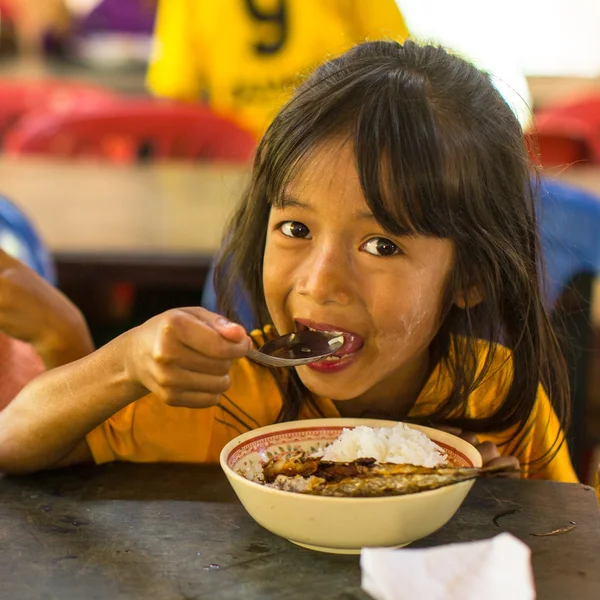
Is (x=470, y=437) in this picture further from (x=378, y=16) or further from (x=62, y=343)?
(x=378, y=16)

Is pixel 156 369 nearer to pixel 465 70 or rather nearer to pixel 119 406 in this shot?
pixel 119 406

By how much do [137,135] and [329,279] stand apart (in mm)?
2490

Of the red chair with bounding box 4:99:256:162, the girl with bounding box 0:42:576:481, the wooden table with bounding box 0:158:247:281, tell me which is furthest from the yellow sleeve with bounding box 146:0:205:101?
the girl with bounding box 0:42:576:481

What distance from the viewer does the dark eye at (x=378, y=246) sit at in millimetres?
1156

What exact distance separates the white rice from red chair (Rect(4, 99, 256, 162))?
94.9 inches

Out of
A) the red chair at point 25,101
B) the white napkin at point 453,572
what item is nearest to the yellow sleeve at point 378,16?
→ the red chair at point 25,101

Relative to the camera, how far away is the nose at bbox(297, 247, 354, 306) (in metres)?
1.12

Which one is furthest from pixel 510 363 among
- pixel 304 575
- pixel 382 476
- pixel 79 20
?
pixel 79 20

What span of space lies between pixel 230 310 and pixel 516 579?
79 centimetres

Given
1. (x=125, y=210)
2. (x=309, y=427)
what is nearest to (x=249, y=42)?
(x=125, y=210)

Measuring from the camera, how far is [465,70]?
1268 millimetres

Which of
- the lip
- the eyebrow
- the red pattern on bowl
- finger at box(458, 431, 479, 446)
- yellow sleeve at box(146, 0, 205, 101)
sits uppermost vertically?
yellow sleeve at box(146, 0, 205, 101)

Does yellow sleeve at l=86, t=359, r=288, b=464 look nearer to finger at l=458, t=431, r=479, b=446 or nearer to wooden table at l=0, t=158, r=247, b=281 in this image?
finger at l=458, t=431, r=479, b=446

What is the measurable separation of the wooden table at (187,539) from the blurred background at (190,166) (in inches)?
23.2
